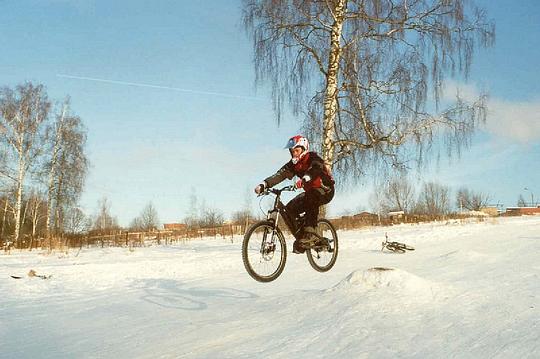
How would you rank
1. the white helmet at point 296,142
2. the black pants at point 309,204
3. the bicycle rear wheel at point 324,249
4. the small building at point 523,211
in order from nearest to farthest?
the white helmet at point 296,142 < the black pants at point 309,204 < the bicycle rear wheel at point 324,249 < the small building at point 523,211

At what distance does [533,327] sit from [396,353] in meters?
1.23

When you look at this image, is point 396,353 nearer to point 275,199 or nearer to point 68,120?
point 275,199

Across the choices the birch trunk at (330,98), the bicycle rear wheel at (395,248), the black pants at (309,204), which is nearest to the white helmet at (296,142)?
the black pants at (309,204)

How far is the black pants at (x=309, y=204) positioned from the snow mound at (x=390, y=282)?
0.97 m

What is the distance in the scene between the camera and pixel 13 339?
6324 millimetres

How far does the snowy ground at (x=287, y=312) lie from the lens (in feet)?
13.2

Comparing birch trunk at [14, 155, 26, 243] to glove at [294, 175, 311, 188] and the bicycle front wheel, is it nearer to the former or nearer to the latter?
the bicycle front wheel

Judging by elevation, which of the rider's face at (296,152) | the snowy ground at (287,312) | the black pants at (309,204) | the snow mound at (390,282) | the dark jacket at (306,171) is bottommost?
the snowy ground at (287,312)

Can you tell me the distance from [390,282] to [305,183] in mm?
1707

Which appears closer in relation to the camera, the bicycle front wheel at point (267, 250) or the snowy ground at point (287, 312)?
the snowy ground at point (287, 312)

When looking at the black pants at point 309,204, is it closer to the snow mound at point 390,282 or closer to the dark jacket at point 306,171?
the dark jacket at point 306,171

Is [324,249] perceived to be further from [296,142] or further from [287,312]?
[296,142]

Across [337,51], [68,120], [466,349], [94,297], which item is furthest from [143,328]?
[68,120]

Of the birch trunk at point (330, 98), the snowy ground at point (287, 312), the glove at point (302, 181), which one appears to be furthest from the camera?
the birch trunk at point (330, 98)
